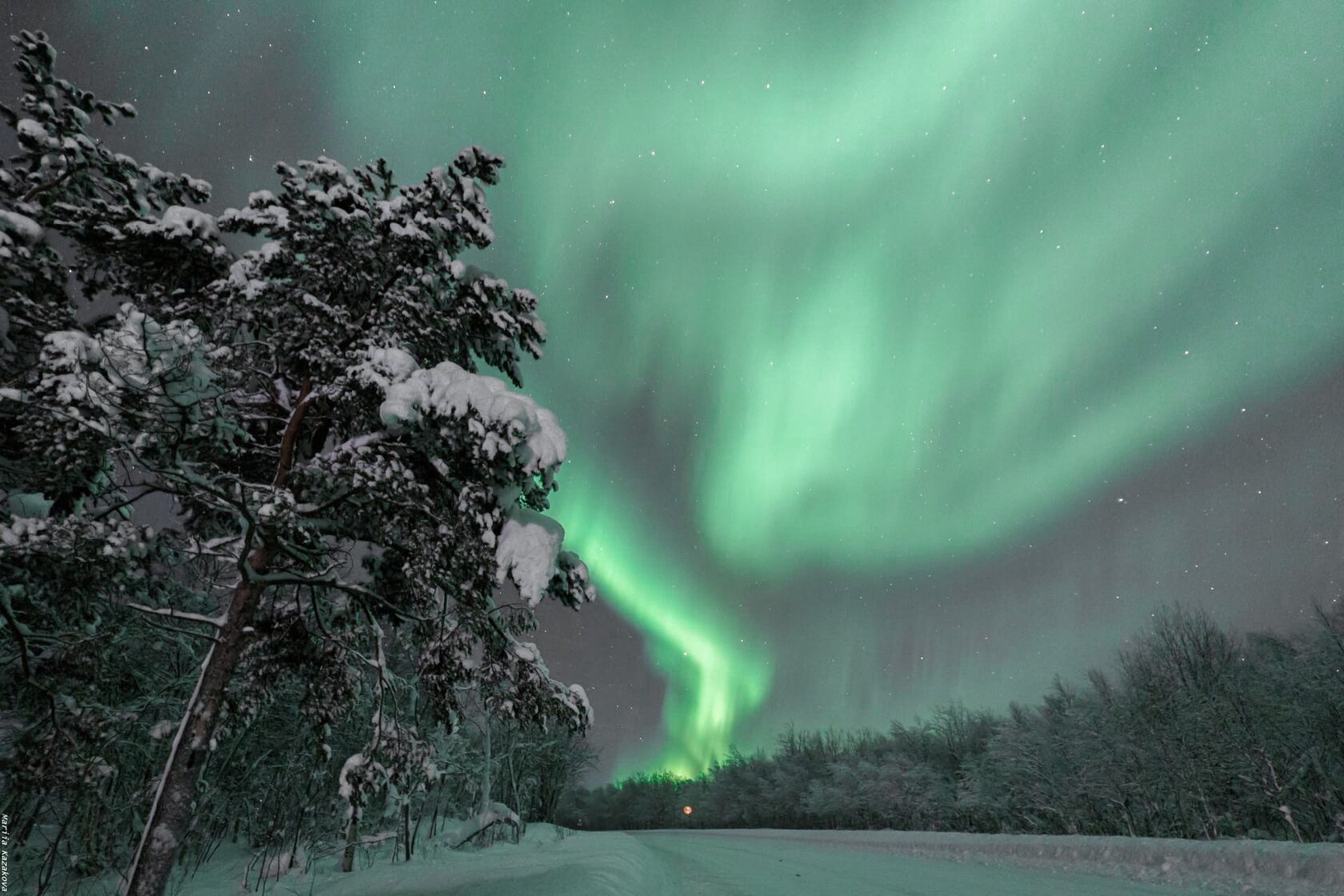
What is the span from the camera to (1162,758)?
3647 centimetres

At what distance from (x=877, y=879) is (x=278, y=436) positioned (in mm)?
15261

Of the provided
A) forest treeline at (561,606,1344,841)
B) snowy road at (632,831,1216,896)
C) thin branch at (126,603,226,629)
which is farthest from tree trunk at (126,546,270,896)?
forest treeline at (561,606,1344,841)

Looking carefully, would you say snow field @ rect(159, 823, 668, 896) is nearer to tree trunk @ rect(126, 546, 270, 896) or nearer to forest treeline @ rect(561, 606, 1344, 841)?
tree trunk @ rect(126, 546, 270, 896)

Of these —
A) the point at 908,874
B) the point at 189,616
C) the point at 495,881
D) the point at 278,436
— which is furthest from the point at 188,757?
the point at 908,874

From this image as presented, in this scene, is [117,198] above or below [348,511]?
above

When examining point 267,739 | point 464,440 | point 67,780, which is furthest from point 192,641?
point 464,440

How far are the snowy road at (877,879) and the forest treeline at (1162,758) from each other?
2072 cm

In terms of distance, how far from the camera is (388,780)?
Result: 7.49m

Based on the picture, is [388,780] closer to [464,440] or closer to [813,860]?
[464,440]

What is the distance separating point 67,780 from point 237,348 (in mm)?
5082

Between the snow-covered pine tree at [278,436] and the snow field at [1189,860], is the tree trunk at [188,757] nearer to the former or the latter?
the snow-covered pine tree at [278,436]

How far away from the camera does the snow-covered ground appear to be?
32.4ft

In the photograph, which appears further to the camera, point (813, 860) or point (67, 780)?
point (813, 860)

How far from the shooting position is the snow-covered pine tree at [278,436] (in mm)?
6156
